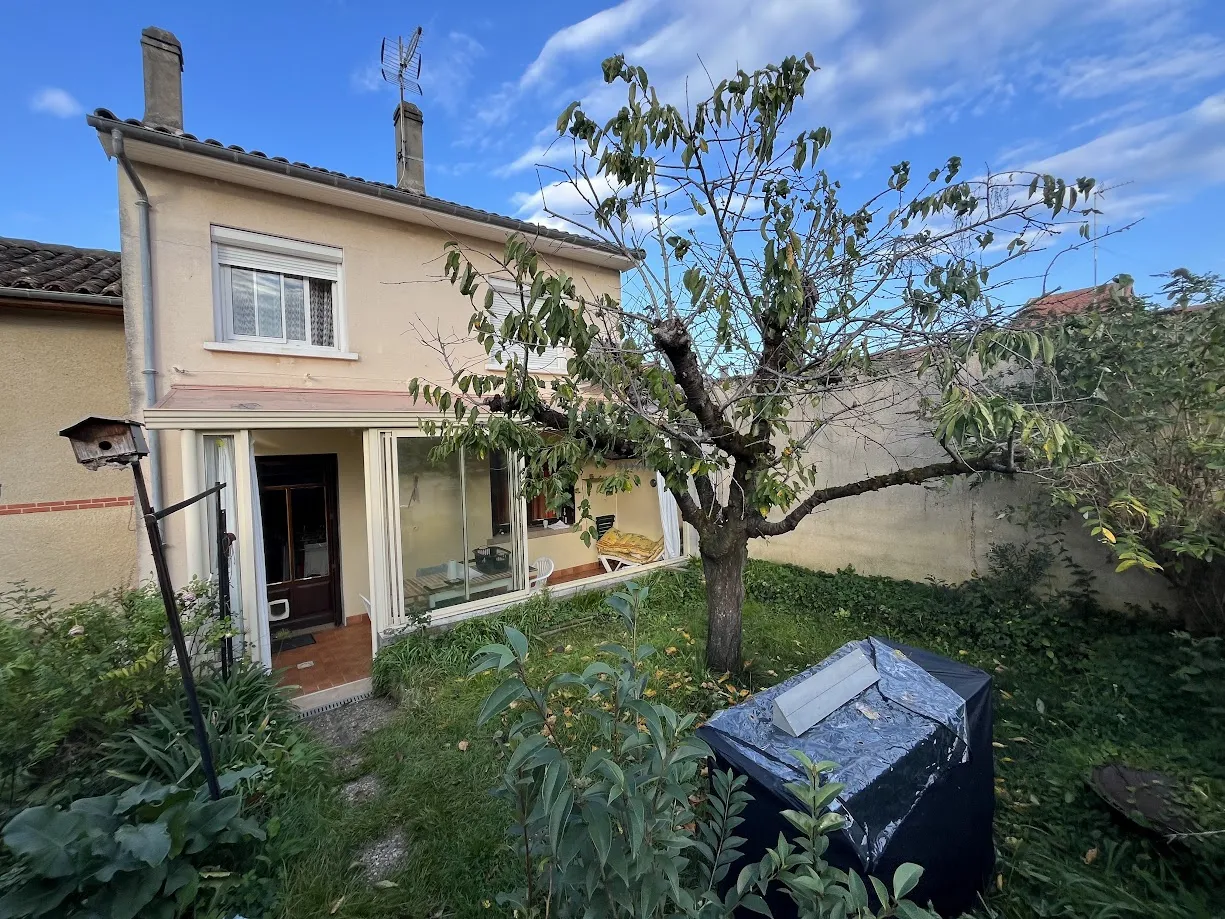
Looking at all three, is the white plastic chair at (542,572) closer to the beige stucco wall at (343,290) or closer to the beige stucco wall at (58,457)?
the beige stucco wall at (343,290)

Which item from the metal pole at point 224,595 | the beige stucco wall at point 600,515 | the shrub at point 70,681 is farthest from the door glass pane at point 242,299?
the beige stucco wall at point 600,515

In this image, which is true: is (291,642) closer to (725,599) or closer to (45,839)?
(45,839)

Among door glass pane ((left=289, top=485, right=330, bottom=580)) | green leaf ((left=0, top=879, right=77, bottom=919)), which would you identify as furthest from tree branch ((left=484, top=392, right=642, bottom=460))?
door glass pane ((left=289, top=485, right=330, bottom=580))

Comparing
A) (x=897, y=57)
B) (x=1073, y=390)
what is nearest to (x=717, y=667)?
(x=1073, y=390)

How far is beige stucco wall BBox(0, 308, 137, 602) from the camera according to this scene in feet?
22.2

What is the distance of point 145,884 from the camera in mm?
2725

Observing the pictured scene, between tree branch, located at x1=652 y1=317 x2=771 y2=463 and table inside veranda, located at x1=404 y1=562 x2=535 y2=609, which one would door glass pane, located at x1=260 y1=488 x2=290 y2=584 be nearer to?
table inside veranda, located at x1=404 y1=562 x2=535 y2=609

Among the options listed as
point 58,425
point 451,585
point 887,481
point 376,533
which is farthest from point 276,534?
point 887,481

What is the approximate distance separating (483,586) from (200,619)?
378 centimetres

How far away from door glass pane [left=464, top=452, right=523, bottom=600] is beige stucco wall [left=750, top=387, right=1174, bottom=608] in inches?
221

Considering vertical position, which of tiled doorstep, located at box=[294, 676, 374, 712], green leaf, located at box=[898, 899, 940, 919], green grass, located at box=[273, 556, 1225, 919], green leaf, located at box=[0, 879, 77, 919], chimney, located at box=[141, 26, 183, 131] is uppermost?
chimney, located at box=[141, 26, 183, 131]

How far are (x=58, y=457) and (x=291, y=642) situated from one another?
4.17 m

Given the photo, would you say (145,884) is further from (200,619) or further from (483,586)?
(483,586)

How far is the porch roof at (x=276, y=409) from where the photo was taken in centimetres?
546
